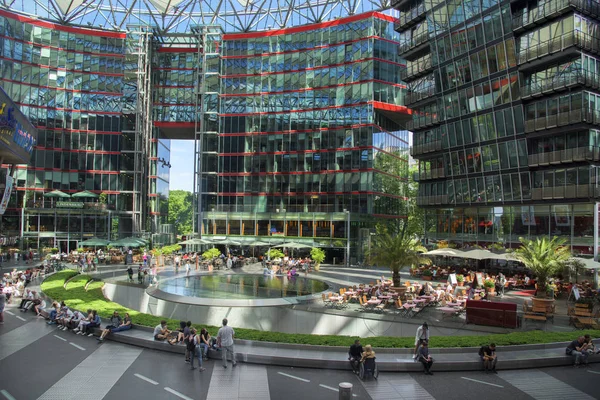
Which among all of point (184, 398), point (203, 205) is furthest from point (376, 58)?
point (184, 398)

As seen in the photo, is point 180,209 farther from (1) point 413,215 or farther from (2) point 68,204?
(1) point 413,215

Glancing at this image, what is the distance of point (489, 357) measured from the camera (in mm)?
15289

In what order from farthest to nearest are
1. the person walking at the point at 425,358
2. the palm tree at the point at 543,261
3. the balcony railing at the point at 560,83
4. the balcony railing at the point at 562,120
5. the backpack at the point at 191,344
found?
the balcony railing at the point at 560,83 → the balcony railing at the point at 562,120 → the palm tree at the point at 543,261 → the backpack at the point at 191,344 → the person walking at the point at 425,358

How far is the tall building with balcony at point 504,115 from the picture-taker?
35594 mm

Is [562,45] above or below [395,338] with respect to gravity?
above

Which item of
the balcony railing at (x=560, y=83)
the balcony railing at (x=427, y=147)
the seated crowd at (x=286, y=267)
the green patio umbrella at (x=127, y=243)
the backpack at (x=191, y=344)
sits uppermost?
the balcony railing at (x=560, y=83)

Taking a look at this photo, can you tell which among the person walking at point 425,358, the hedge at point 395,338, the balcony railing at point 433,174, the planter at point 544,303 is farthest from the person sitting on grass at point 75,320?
the balcony railing at point 433,174

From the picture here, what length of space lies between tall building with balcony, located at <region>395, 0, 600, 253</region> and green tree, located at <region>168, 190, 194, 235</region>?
271 ft

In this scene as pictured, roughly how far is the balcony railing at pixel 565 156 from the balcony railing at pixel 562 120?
2.09 m

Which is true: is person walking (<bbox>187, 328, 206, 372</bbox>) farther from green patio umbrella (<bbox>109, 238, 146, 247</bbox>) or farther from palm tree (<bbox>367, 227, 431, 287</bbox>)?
green patio umbrella (<bbox>109, 238, 146, 247</bbox>)

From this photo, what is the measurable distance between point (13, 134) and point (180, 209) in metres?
107

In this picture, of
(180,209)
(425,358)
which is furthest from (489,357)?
(180,209)

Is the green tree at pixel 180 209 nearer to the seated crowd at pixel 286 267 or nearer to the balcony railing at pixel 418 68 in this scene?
the seated crowd at pixel 286 267

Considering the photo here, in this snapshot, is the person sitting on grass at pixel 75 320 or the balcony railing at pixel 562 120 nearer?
the person sitting on grass at pixel 75 320
